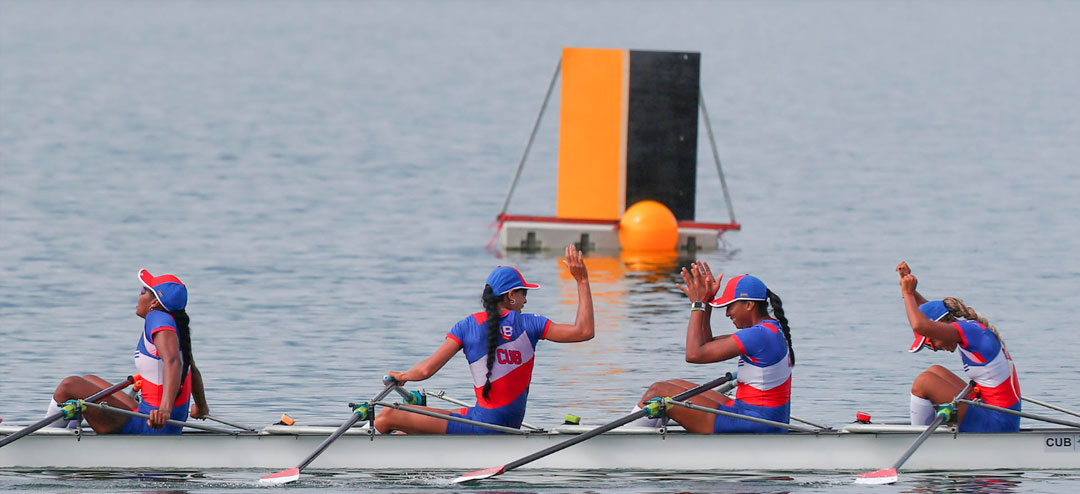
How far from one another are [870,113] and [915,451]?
69.0m

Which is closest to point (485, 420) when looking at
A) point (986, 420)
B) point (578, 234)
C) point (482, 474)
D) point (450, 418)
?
point (450, 418)

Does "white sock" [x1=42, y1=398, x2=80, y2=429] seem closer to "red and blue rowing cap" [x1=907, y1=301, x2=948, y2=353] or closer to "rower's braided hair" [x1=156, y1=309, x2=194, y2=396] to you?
"rower's braided hair" [x1=156, y1=309, x2=194, y2=396]

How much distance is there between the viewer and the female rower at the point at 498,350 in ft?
53.4

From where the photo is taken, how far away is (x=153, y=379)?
16625 mm

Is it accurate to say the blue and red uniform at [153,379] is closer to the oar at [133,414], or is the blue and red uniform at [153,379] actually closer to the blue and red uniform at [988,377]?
the oar at [133,414]

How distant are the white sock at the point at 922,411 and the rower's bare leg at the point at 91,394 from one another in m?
7.00

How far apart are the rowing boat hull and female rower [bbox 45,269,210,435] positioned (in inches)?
7.2

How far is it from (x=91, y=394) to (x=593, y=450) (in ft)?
14.6

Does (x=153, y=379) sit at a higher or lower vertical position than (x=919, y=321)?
lower

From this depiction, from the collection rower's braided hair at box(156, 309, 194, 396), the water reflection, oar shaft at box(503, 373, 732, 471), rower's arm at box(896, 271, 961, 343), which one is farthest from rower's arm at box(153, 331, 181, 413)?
the water reflection

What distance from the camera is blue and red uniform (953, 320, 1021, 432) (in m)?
16.5

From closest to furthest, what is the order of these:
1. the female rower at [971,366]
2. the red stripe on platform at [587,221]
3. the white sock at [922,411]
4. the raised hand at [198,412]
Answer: the female rower at [971,366] → the white sock at [922,411] → the raised hand at [198,412] → the red stripe on platform at [587,221]

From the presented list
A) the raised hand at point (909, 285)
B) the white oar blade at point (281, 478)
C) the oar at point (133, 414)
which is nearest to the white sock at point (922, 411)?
the raised hand at point (909, 285)

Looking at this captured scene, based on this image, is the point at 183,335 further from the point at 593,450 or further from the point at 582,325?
the point at 593,450
